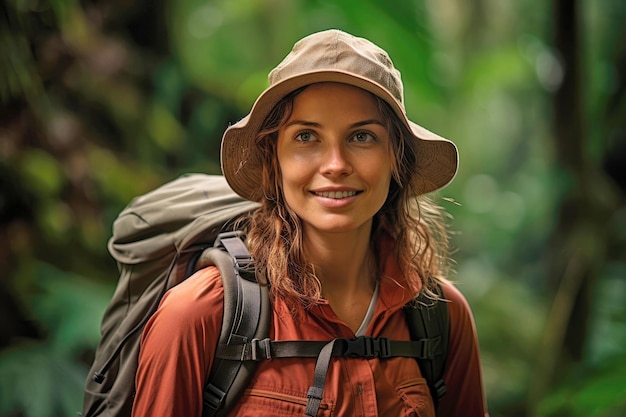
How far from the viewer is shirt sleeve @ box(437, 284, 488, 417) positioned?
1.79 m

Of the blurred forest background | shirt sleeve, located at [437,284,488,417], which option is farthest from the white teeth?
the blurred forest background

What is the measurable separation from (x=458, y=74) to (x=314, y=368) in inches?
117

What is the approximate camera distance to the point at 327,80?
1.48 m

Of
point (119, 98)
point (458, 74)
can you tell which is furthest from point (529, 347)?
point (119, 98)

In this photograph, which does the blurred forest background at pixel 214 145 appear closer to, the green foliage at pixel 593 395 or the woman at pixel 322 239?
the green foliage at pixel 593 395

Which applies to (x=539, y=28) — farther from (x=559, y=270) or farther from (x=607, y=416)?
(x=607, y=416)

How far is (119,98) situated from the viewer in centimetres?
349

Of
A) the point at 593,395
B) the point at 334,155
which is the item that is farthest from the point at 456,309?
the point at 593,395

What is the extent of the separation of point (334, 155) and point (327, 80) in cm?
15

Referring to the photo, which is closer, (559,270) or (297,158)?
(297,158)

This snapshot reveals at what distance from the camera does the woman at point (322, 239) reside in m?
1.44

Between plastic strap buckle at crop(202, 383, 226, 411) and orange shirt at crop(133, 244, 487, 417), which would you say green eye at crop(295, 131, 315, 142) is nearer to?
orange shirt at crop(133, 244, 487, 417)

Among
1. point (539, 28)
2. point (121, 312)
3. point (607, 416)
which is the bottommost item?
point (607, 416)

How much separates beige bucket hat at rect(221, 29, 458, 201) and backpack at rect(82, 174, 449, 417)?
13 centimetres
